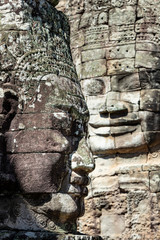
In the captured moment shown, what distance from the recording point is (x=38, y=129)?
17.0 ft

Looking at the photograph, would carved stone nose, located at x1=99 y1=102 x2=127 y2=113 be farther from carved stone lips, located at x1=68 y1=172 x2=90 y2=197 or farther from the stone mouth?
carved stone lips, located at x1=68 y1=172 x2=90 y2=197

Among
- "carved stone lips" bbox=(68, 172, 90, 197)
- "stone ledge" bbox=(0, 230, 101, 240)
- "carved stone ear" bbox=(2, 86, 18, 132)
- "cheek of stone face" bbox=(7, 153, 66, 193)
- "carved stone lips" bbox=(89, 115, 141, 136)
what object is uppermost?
"carved stone ear" bbox=(2, 86, 18, 132)

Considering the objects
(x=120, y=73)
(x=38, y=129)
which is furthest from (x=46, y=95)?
(x=120, y=73)

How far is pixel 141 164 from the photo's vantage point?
10414 mm

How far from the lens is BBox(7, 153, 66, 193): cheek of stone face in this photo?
5086mm

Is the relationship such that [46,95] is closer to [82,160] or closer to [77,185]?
[82,160]

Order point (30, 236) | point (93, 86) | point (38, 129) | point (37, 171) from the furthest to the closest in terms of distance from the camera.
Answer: point (93, 86), point (38, 129), point (37, 171), point (30, 236)

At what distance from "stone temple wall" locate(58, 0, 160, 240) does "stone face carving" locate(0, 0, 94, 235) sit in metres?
4.86

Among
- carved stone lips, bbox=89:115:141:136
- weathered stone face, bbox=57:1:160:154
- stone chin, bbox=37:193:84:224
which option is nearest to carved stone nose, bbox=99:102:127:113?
weathered stone face, bbox=57:1:160:154

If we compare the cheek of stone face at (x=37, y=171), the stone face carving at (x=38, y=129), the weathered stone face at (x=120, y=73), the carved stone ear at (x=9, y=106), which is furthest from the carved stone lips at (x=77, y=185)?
the weathered stone face at (x=120, y=73)

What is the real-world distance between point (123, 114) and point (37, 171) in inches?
222

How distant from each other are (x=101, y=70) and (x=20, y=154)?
5.85m

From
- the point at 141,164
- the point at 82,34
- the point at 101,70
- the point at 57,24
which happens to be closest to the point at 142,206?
the point at 141,164

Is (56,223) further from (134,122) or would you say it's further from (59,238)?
(134,122)
